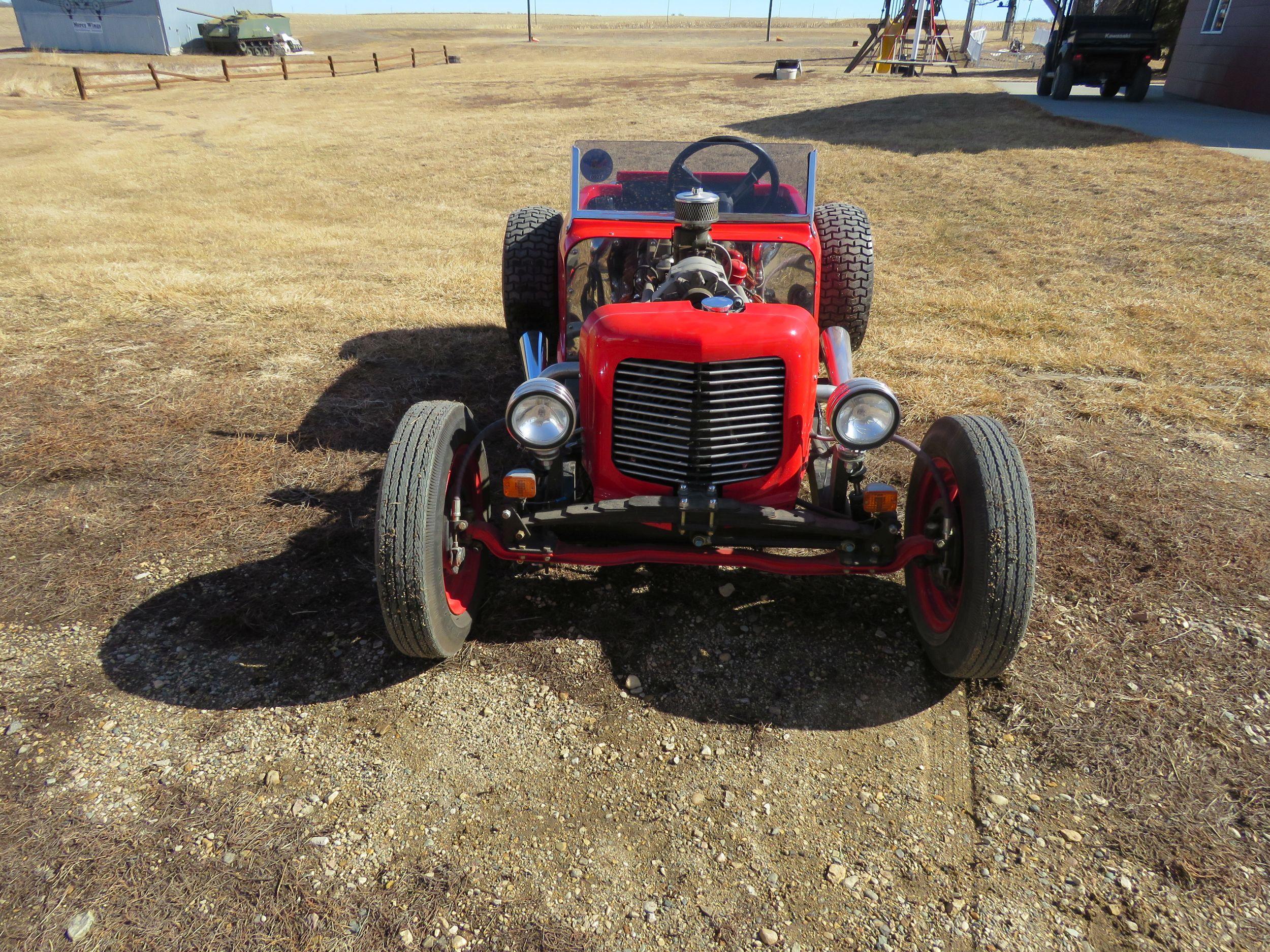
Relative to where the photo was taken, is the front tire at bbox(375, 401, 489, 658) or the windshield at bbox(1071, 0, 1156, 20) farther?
the windshield at bbox(1071, 0, 1156, 20)

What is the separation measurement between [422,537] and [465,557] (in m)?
0.53

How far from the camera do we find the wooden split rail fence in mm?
25484

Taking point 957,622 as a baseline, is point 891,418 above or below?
above

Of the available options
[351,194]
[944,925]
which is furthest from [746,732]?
[351,194]

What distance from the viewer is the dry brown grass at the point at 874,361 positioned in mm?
3291

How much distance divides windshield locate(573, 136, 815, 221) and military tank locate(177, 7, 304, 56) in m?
38.0

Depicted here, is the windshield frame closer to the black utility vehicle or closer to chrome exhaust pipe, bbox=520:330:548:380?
chrome exhaust pipe, bbox=520:330:548:380

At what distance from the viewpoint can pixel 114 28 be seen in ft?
110

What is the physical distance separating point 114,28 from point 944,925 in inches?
1686

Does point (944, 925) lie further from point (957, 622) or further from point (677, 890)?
point (957, 622)

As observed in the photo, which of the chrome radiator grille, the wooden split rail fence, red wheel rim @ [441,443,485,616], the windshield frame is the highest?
the windshield frame

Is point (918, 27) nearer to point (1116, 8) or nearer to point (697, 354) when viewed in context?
point (1116, 8)

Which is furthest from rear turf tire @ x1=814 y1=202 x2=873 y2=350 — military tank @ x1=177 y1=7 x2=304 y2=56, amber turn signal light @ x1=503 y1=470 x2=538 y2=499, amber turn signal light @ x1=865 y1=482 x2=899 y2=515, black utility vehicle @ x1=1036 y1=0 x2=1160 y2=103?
military tank @ x1=177 y1=7 x2=304 y2=56

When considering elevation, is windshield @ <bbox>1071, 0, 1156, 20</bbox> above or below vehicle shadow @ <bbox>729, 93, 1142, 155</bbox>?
above
